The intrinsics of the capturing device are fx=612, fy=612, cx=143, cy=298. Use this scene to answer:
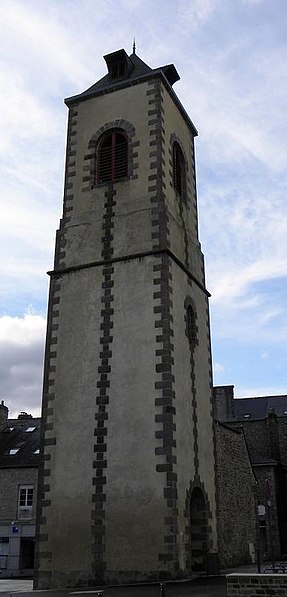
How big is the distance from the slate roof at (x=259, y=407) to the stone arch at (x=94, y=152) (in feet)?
112

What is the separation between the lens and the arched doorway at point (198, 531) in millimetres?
16516

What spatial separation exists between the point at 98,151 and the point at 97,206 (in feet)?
7.54

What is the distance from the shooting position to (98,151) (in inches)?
797

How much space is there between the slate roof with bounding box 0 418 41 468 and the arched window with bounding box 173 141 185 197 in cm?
1920

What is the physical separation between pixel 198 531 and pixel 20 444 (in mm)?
21008

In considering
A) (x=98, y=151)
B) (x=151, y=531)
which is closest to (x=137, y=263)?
(x=98, y=151)

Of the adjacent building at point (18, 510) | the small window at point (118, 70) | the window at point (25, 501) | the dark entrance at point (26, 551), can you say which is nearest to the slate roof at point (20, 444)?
the adjacent building at point (18, 510)

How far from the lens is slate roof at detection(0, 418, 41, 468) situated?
3409cm

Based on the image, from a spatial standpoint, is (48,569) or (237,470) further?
(237,470)

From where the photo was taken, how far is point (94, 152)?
66.3ft

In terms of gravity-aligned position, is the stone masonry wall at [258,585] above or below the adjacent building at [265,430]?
below

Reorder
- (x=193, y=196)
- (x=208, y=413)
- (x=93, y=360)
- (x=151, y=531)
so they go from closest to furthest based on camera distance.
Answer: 1. (x=151, y=531)
2. (x=93, y=360)
3. (x=208, y=413)
4. (x=193, y=196)

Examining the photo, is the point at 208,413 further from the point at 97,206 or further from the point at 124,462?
the point at 97,206

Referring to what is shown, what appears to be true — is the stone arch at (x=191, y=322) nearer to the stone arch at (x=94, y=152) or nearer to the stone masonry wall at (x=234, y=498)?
the stone masonry wall at (x=234, y=498)
